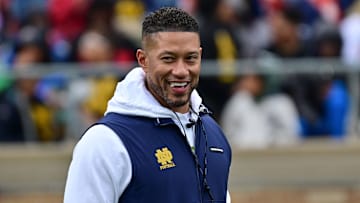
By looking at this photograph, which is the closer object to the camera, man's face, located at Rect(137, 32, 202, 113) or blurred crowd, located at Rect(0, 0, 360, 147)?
man's face, located at Rect(137, 32, 202, 113)

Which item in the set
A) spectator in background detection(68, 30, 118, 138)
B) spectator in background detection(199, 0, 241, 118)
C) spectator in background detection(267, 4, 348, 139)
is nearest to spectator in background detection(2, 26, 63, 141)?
spectator in background detection(68, 30, 118, 138)

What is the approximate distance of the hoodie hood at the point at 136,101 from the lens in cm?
508

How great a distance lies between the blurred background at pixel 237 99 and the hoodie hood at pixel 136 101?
16.6 ft

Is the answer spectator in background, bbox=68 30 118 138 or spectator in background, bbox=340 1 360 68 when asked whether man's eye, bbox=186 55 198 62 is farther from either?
spectator in background, bbox=340 1 360 68

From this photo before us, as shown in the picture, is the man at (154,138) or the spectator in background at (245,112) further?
the spectator in background at (245,112)

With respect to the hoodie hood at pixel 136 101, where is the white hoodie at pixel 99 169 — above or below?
below

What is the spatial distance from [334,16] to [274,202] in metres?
3.08

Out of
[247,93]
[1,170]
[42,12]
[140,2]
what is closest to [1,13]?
[42,12]

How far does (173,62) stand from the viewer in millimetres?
4918

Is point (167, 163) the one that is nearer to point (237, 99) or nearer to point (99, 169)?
point (99, 169)

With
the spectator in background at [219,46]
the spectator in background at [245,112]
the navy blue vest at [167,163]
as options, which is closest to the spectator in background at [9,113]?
the spectator in background at [219,46]

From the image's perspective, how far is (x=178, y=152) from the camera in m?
5.14

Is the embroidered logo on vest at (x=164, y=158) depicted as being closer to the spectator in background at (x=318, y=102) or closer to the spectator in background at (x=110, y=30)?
the spectator in background at (x=318, y=102)

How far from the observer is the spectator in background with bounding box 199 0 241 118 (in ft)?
34.7
